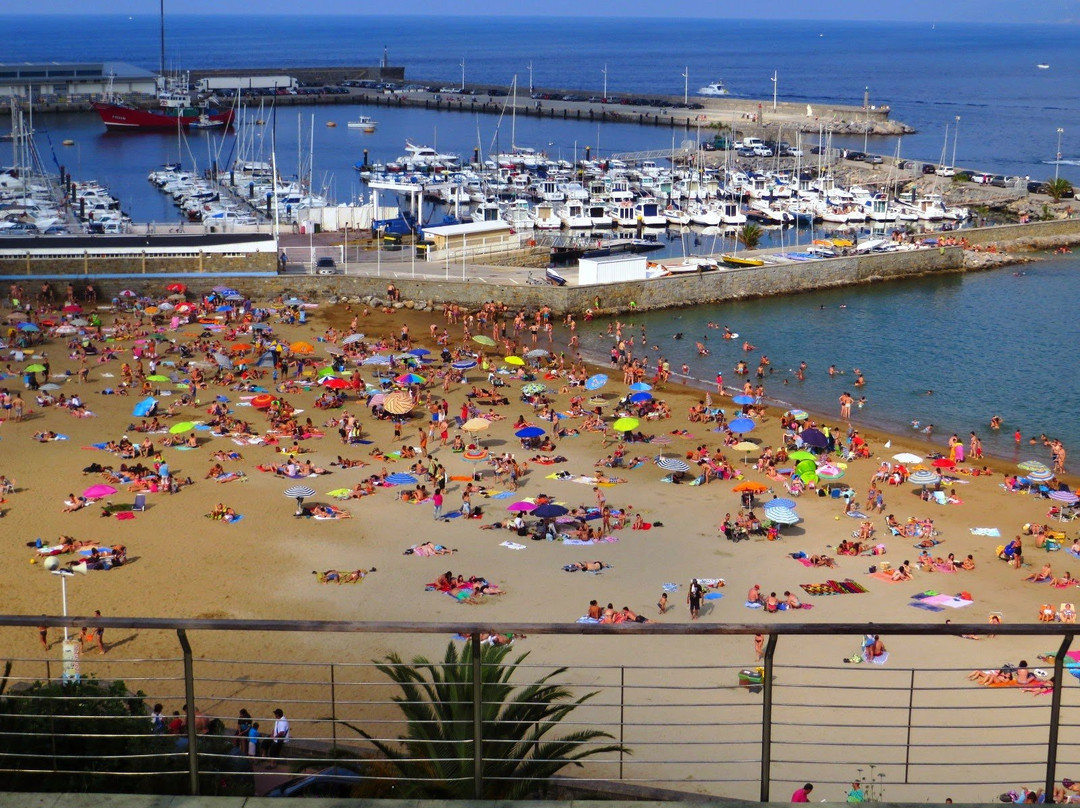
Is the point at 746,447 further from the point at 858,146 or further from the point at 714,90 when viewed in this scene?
the point at 714,90

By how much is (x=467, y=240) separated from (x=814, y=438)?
2181cm

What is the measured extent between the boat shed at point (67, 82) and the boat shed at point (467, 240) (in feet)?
230

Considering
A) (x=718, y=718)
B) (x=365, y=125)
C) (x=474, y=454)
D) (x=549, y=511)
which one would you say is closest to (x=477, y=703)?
(x=718, y=718)

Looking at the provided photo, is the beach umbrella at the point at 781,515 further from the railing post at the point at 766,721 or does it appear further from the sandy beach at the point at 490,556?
the railing post at the point at 766,721

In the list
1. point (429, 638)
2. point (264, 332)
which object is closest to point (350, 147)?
point (264, 332)

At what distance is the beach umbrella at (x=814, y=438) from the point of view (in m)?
25.2

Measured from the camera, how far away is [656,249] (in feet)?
168

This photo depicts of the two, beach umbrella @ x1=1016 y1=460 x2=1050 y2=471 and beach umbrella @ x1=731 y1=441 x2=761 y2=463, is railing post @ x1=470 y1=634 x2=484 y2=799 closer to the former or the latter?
beach umbrella @ x1=731 y1=441 x2=761 y2=463

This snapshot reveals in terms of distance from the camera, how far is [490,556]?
1983 cm

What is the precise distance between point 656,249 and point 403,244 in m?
11.0

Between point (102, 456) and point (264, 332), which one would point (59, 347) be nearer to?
point (264, 332)

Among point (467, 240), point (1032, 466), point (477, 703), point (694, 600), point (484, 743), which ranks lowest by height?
point (694, 600)

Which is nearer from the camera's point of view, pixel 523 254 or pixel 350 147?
pixel 523 254

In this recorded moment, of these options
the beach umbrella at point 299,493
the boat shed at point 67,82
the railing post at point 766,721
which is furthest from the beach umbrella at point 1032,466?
the boat shed at point 67,82
